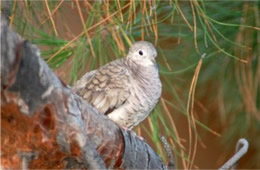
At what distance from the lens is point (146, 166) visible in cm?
86

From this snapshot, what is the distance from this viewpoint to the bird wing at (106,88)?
111cm

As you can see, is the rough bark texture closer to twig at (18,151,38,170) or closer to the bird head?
twig at (18,151,38,170)

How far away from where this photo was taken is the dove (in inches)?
43.8

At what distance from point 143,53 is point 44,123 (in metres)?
0.60

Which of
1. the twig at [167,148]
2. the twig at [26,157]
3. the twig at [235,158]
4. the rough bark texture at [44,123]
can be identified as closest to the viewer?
the rough bark texture at [44,123]

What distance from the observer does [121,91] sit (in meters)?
1.13

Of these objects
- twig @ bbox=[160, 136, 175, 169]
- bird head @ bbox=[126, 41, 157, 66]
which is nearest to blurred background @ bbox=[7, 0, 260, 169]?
bird head @ bbox=[126, 41, 157, 66]

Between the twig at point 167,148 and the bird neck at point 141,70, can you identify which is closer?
the twig at point 167,148

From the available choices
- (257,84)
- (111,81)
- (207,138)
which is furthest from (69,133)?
(207,138)

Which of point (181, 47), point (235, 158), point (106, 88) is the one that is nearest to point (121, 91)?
point (106, 88)

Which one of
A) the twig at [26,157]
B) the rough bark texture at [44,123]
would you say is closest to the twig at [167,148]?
the rough bark texture at [44,123]

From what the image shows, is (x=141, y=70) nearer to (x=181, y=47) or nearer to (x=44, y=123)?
(x=181, y=47)

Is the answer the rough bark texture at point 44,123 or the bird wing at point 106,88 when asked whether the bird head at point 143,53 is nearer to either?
the bird wing at point 106,88

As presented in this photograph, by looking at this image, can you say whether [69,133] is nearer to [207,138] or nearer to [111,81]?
[111,81]
